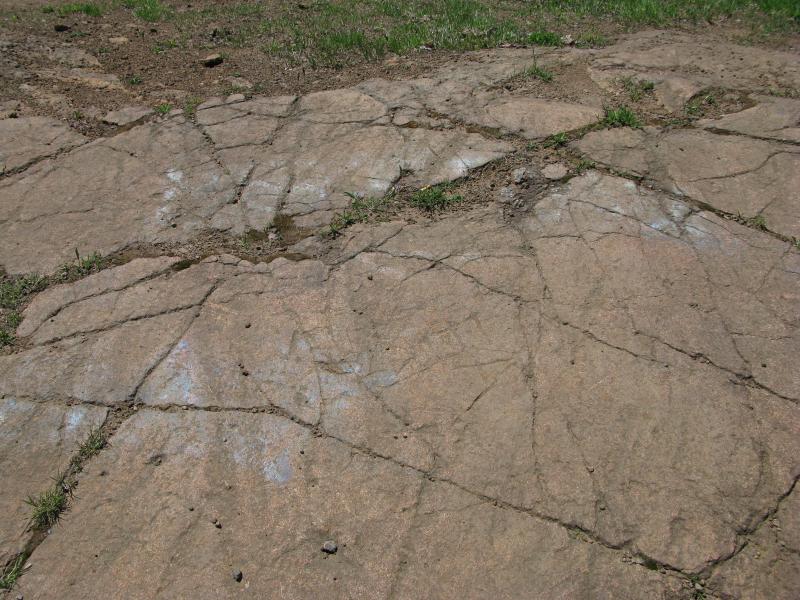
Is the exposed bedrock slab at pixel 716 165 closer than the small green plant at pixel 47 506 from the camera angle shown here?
No

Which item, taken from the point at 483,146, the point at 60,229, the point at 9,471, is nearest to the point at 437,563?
the point at 9,471

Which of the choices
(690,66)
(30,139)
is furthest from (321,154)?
(690,66)

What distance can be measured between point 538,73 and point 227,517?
341cm

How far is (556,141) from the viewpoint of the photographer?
3566 millimetres

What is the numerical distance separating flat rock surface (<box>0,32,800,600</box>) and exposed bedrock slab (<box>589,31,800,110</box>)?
0.22 m

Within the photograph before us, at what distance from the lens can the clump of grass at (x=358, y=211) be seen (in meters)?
3.18

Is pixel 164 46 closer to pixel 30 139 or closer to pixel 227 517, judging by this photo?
pixel 30 139

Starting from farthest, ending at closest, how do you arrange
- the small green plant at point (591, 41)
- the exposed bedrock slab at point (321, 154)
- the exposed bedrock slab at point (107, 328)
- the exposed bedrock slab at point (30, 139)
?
the small green plant at point (591, 41) < the exposed bedrock slab at point (30, 139) < the exposed bedrock slab at point (321, 154) < the exposed bedrock slab at point (107, 328)

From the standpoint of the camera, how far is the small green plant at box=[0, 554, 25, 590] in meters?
2.00

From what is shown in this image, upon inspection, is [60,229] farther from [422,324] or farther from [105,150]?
[422,324]

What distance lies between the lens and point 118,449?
2330 mm

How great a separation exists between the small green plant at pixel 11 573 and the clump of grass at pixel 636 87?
3870 mm

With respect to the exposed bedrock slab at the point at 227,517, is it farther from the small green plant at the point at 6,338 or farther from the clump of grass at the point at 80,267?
the clump of grass at the point at 80,267

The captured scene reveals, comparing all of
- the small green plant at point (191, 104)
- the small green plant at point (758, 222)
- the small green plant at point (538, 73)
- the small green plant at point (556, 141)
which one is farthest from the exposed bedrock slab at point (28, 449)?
the small green plant at point (538, 73)
